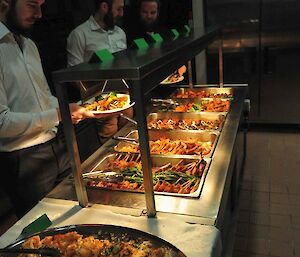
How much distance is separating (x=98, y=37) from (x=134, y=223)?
6.96ft

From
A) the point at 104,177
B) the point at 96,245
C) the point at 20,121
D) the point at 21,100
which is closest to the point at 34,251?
the point at 96,245

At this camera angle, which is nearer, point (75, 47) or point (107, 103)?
point (107, 103)

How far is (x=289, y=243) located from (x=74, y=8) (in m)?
3.04

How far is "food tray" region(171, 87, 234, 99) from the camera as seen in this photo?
10.6 ft

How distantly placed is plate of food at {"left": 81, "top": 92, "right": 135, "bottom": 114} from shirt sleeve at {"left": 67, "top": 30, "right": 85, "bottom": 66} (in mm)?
981

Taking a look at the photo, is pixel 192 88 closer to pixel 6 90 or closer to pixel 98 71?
pixel 6 90

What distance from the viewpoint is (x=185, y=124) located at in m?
2.53

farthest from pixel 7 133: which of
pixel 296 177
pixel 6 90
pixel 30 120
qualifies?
pixel 296 177

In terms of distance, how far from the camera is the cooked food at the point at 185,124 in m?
2.42

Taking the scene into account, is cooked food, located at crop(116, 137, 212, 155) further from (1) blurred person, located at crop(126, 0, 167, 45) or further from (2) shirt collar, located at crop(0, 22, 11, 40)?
(1) blurred person, located at crop(126, 0, 167, 45)

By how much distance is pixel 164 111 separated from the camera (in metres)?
2.76

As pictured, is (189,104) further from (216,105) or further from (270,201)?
(270,201)

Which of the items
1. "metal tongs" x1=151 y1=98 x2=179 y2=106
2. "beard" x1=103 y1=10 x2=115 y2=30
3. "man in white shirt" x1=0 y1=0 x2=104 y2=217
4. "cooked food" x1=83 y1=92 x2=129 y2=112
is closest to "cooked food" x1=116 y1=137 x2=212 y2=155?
"cooked food" x1=83 y1=92 x2=129 y2=112

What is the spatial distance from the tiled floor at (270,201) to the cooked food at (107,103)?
1.43 meters
